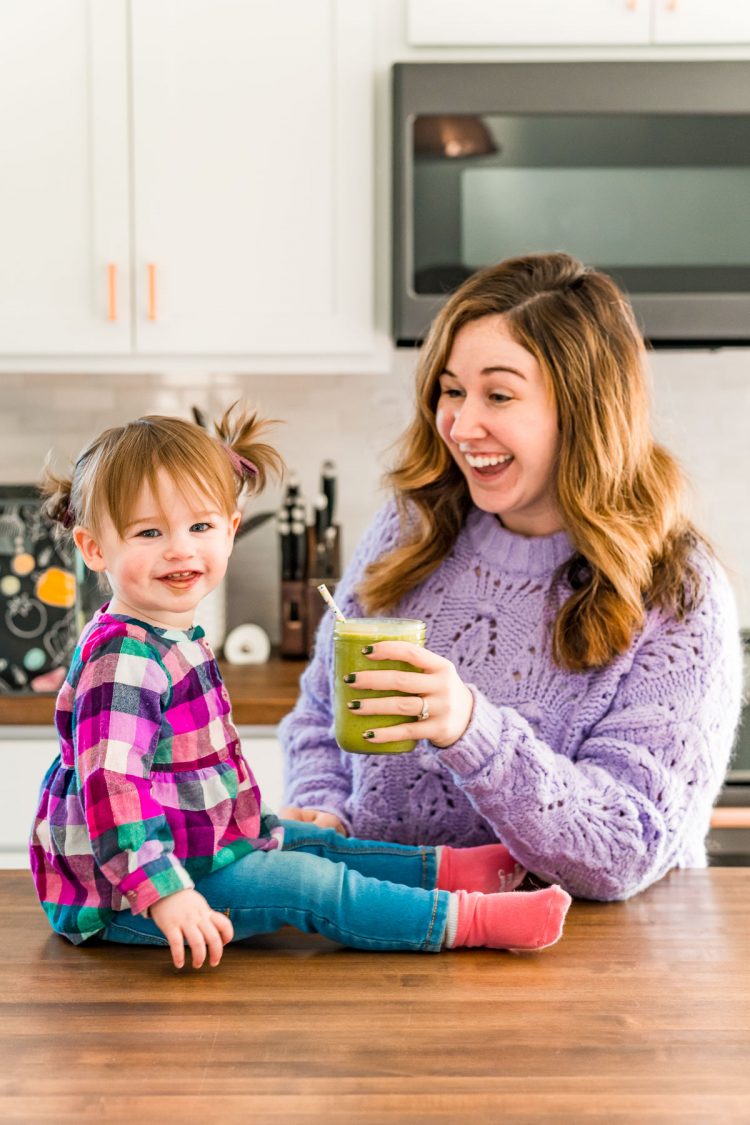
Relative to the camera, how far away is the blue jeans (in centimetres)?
110

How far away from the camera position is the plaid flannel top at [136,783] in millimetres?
1053

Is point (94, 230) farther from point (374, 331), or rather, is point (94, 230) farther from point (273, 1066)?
point (273, 1066)

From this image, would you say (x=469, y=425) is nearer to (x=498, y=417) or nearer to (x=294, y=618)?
(x=498, y=417)

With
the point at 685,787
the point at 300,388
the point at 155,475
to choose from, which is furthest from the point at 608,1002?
the point at 300,388

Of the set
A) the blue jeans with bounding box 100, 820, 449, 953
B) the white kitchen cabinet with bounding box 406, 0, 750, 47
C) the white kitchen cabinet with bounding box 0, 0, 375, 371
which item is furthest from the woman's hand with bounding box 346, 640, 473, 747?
the white kitchen cabinet with bounding box 406, 0, 750, 47

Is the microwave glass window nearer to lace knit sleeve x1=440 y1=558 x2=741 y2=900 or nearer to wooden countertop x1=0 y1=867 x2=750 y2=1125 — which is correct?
lace knit sleeve x1=440 y1=558 x2=741 y2=900

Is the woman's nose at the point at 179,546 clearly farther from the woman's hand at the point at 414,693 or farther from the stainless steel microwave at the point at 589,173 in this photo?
the stainless steel microwave at the point at 589,173

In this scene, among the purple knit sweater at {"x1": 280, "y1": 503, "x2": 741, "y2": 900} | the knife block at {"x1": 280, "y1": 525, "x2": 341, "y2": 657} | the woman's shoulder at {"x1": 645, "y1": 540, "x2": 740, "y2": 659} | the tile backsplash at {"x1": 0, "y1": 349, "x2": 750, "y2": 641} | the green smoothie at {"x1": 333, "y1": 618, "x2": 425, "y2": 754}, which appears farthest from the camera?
the tile backsplash at {"x1": 0, "y1": 349, "x2": 750, "y2": 641}

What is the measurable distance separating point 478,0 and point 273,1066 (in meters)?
2.11

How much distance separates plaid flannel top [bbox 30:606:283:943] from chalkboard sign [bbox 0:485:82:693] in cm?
137

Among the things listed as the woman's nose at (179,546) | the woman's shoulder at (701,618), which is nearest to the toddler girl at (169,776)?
the woman's nose at (179,546)

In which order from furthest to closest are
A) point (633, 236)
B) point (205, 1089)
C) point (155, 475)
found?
point (633, 236)
point (155, 475)
point (205, 1089)

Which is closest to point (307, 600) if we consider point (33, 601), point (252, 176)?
point (33, 601)

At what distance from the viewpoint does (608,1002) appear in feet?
3.30
